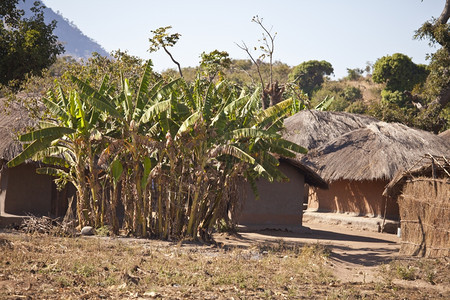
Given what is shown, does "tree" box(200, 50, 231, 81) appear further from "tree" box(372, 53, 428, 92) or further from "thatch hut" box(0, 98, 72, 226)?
"tree" box(372, 53, 428, 92)

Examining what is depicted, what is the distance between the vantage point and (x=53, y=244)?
35.3 ft

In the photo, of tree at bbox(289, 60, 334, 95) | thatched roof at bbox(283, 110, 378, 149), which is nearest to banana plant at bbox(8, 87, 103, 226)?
thatched roof at bbox(283, 110, 378, 149)

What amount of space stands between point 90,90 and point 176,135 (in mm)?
2094

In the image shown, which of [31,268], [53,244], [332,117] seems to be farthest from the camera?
[332,117]

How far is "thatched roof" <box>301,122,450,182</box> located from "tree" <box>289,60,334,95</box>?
31518 millimetres

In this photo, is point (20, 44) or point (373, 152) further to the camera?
point (20, 44)

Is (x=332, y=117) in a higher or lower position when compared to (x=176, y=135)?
higher

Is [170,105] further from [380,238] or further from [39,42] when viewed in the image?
[39,42]

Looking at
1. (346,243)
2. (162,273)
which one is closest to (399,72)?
(346,243)

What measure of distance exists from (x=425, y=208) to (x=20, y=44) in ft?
50.3

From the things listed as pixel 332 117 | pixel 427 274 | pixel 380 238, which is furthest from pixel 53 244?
pixel 332 117

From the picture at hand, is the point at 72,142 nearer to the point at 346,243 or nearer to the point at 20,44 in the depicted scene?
the point at 346,243

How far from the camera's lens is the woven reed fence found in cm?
1105

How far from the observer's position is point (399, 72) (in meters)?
37.8
